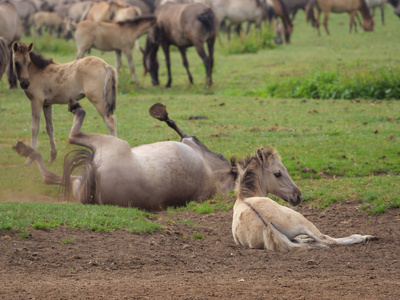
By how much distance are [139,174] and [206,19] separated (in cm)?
1153

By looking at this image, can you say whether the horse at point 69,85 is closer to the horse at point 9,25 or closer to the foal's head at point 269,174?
the foal's head at point 269,174

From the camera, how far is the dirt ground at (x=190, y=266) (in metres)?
4.90

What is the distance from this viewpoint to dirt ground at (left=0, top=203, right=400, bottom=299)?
490cm

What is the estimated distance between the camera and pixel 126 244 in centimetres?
646

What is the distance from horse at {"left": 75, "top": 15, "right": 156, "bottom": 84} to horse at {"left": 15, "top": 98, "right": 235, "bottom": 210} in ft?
34.7

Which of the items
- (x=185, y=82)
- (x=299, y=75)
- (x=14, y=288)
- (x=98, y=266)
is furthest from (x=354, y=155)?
(x=185, y=82)

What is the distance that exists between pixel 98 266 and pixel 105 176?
2.43m

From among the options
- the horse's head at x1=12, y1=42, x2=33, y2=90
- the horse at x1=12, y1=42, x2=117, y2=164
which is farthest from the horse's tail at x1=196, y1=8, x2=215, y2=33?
the horse's head at x1=12, y1=42, x2=33, y2=90

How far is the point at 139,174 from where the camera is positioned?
8.25m

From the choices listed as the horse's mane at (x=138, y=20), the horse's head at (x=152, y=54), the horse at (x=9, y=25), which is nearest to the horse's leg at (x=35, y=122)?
the horse at (x=9, y=25)

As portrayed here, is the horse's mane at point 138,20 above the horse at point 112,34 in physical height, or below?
above

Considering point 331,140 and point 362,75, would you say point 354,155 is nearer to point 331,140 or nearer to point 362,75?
Answer: point 331,140

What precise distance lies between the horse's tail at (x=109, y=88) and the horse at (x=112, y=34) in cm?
818

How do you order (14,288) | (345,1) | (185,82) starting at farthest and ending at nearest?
(345,1)
(185,82)
(14,288)
